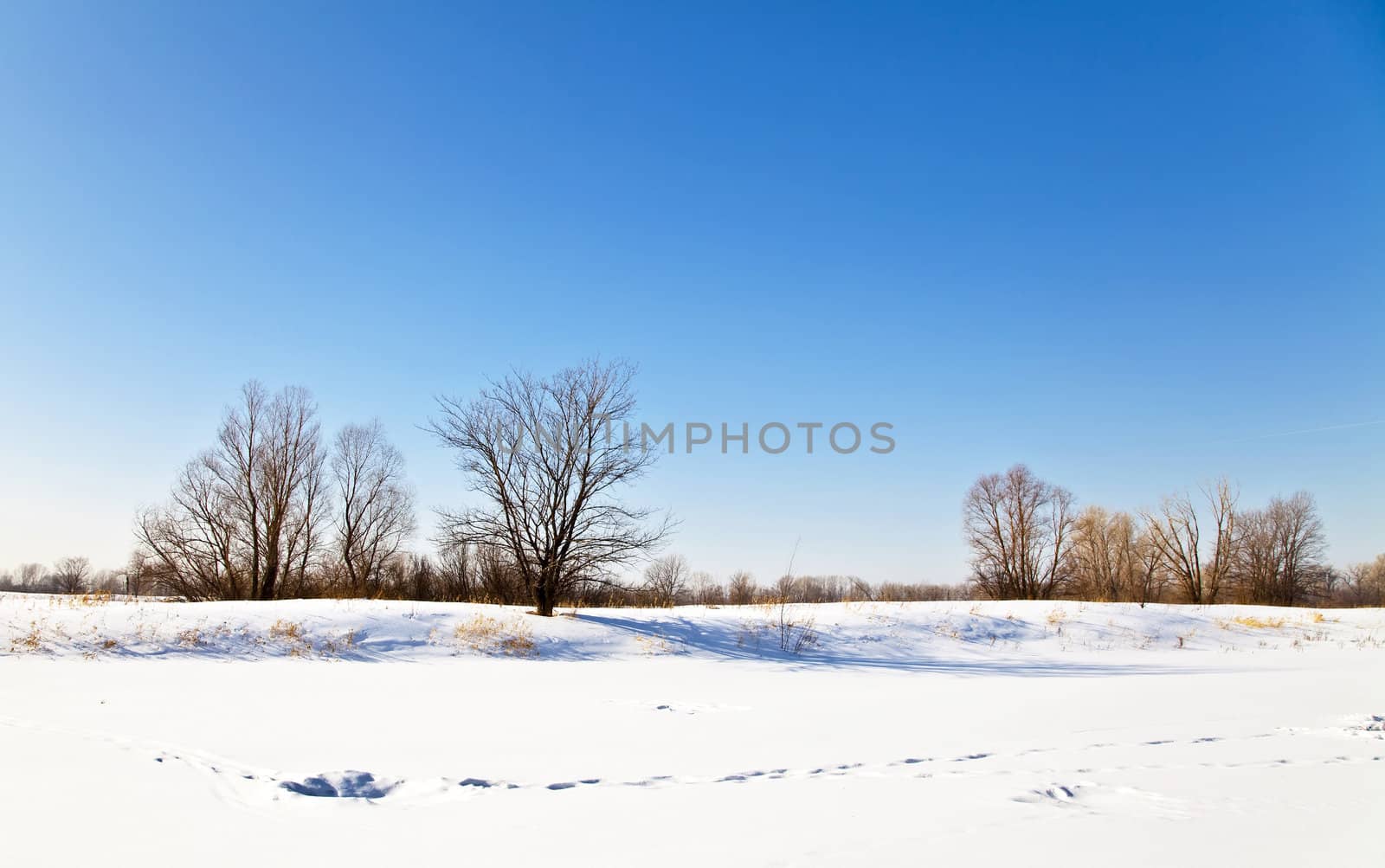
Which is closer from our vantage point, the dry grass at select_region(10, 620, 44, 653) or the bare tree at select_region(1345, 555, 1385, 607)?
the dry grass at select_region(10, 620, 44, 653)

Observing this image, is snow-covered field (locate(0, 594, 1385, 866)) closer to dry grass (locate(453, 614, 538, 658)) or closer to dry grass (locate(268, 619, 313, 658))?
dry grass (locate(268, 619, 313, 658))

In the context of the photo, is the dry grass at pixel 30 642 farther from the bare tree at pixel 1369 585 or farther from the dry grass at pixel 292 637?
the bare tree at pixel 1369 585

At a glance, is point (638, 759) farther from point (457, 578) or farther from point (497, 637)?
point (457, 578)

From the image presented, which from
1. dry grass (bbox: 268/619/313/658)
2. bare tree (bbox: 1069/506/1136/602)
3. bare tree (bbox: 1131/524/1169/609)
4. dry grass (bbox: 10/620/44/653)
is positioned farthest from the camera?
bare tree (bbox: 1069/506/1136/602)

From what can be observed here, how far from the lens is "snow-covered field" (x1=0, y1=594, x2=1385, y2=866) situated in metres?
3.56

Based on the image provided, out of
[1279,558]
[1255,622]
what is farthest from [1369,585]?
[1255,622]

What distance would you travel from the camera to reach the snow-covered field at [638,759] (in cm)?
356

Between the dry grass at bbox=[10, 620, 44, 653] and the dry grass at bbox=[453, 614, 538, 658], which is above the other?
the dry grass at bbox=[10, 620, 44, 653]

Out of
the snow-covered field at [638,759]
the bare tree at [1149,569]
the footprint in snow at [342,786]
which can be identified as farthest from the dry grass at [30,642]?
the bare tree at [1149,569]

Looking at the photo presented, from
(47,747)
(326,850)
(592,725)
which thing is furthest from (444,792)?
(47,747)

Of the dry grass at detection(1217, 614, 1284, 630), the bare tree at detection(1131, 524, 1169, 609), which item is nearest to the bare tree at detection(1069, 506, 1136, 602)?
the bare tree at detection(1131, 524, 1169, 609)

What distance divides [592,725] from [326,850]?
3.57m

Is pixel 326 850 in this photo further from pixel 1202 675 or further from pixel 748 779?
pixel 1202 675

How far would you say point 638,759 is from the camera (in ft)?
17.6
